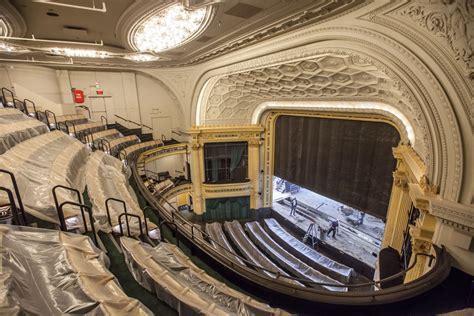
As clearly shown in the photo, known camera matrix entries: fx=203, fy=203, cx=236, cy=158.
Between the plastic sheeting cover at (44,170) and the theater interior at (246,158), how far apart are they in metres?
0.03

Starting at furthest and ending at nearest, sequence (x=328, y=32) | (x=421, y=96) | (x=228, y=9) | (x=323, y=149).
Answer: (x=323, y=149) → (x=228, y=9) → (x=328, y=32) → (x=421, y=96)

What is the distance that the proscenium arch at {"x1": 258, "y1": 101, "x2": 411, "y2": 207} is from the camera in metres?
6.61

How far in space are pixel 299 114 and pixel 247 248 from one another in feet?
22.4

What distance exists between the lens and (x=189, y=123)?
→ 38.1 ft

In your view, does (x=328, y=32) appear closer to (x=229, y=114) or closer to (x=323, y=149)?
(x=323, y=149)

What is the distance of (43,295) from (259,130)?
34.3ft

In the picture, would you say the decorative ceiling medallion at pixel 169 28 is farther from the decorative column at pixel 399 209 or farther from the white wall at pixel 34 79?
the white wall at pixel 34 79

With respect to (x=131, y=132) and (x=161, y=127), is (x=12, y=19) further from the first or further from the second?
(x=161, y=127)

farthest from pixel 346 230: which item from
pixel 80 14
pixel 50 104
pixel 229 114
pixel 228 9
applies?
pixel 50 104

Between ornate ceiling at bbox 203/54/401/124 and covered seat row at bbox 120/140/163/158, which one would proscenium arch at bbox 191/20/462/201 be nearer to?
ornate ceiling at bbox 203/54/401/124

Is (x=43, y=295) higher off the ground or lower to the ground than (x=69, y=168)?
lower

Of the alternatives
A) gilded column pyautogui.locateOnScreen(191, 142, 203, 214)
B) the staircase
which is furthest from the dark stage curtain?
the staircase

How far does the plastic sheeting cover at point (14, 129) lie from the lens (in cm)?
429

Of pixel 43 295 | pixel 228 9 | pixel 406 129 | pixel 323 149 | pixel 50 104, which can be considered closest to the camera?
pixel 43 295
